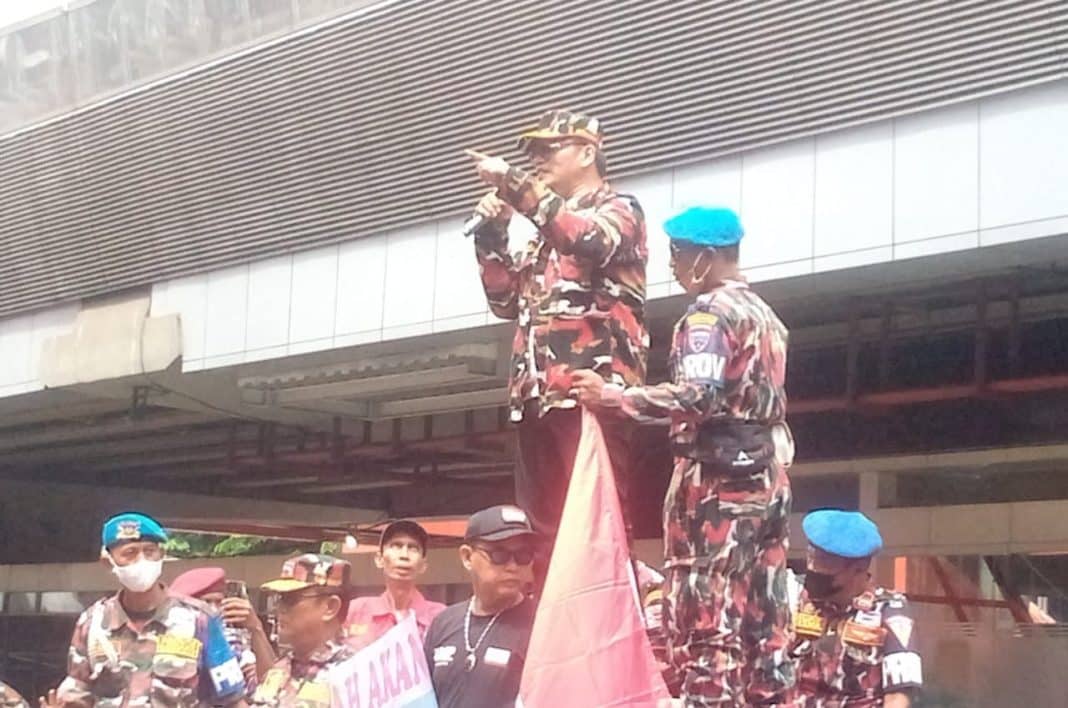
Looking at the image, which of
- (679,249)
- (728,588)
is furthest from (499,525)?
(679,249)

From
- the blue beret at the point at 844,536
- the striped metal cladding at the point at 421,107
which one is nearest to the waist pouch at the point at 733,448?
Result: the blue beret at the point at 844,536

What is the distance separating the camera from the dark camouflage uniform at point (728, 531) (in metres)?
3.81

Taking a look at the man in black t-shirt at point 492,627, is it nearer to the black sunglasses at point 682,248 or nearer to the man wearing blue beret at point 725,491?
the man wearing blue beret at point 725,491

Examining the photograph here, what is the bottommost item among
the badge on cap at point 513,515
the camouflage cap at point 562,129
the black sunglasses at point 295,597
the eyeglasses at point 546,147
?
the black sunglasses at point 295,597

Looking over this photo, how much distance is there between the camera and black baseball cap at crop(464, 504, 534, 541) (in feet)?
13.0

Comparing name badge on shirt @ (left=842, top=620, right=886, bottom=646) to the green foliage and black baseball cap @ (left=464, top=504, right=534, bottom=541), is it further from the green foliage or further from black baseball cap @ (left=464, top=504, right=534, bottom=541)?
the green foliage

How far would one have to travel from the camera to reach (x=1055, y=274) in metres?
9.07

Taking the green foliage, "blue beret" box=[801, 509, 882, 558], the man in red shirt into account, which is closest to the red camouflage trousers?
"blue beret" box=[801, 509, 882, 558]

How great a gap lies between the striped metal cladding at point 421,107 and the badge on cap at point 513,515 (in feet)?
15.1

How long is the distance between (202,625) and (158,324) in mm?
7575

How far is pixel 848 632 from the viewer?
4.68m

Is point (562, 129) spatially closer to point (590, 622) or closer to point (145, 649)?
point (590, 622)

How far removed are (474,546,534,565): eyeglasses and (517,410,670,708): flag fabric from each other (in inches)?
11.8

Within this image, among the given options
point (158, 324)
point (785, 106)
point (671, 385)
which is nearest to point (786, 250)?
point (785, 106)
